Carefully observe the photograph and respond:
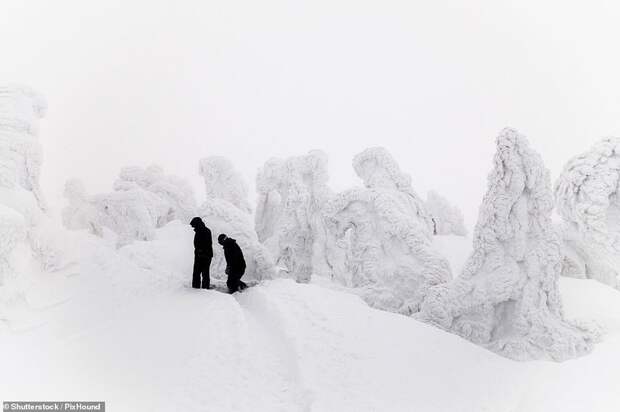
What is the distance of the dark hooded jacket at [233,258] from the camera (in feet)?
29.0

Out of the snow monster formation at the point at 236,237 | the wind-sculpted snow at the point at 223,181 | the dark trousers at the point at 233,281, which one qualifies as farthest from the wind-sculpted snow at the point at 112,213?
the dark trousers at the point at 233,281

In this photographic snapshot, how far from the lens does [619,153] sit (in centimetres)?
775

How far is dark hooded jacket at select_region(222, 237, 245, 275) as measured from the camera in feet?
29.0

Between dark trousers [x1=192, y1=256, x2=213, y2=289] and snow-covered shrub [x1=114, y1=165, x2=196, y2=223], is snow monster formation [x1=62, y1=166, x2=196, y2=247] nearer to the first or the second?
snow-covered shrub [x1=114, y1=165, x2=196, y2=223]

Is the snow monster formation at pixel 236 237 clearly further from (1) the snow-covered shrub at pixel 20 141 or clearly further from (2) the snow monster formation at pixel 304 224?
(1) the snow-covered shrub at pixel 20 141

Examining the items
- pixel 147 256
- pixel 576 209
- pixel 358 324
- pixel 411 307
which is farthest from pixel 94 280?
pixel 576 209

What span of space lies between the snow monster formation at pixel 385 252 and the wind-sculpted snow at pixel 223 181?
265 inches

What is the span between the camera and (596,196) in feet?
25.1

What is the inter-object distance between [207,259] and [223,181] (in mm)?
7737

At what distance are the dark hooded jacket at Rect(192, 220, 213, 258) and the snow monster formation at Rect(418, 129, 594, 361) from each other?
3.56 metres

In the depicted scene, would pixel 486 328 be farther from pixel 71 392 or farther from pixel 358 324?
pixel 71 392

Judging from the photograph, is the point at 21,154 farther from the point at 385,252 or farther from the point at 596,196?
the point at 596,196

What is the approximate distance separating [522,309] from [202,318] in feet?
13.7

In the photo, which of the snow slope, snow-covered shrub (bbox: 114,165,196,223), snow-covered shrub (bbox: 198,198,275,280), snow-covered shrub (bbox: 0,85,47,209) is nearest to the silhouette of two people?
the snow slope
